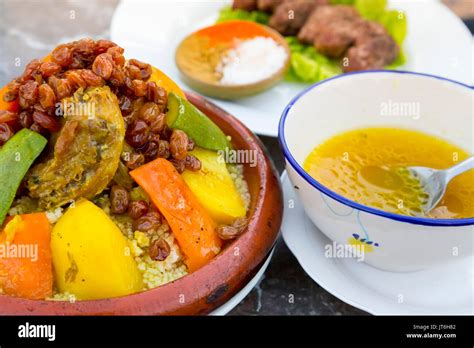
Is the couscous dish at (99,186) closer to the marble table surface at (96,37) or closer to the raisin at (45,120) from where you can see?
the raisin at (45,120)

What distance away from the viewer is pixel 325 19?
2740 millimetres

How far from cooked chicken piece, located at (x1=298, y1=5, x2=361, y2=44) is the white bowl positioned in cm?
95

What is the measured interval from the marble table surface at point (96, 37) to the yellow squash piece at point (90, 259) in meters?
0.33


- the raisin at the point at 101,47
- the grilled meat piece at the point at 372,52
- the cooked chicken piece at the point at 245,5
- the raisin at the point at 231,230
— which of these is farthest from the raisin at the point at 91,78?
the cooked chicken piece at the point at 245,5

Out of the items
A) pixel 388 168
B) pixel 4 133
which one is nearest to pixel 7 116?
pixel 4 133

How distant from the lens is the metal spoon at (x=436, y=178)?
158 cm

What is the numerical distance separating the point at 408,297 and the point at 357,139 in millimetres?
518

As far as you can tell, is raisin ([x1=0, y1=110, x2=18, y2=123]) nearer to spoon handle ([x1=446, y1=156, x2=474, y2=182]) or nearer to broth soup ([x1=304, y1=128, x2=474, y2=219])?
broth soup ([x1=304, y1=128, x2=474, y2=219])

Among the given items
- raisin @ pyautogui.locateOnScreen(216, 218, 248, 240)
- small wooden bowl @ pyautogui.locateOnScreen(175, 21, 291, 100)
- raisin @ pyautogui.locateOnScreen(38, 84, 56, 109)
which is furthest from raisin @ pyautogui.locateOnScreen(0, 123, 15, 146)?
small wooden bowl @ pyautogui.locateOnScreen(175, 21, 291, 100)

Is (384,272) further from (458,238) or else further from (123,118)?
(123,118)

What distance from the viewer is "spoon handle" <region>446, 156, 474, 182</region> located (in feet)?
5.28

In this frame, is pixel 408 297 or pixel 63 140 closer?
pixel 63 140
